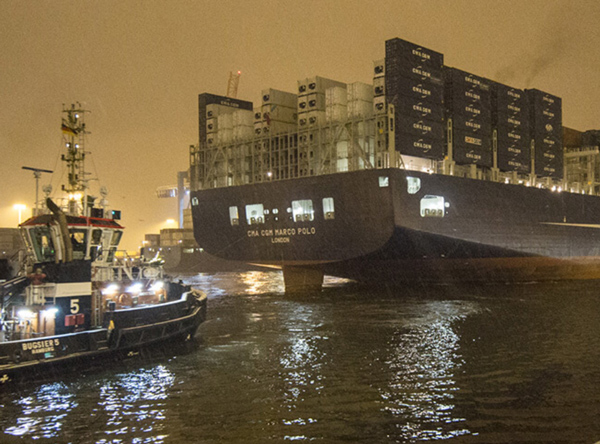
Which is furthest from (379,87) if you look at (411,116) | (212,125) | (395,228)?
(212,125)

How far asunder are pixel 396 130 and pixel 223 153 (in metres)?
10.8

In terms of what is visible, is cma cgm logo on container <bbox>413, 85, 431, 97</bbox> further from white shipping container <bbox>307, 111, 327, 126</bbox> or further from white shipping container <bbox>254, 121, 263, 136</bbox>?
white shipping container <bbox>254, 121, 263, 136</bbox>

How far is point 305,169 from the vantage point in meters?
28.4

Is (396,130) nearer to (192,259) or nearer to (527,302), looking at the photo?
(527,302)

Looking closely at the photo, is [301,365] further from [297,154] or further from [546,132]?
[546,132]

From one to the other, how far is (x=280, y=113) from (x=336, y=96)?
428cm

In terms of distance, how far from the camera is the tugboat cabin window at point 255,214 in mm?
29294

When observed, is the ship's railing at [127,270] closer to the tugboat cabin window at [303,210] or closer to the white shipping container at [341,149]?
the tugboat cabin window at [303,210]

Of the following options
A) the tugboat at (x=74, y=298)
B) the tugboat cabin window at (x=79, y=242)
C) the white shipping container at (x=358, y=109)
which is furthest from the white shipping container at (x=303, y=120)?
the tugboat cabin window at (x=79, y=242)

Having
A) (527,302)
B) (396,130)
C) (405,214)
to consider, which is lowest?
(527,302)

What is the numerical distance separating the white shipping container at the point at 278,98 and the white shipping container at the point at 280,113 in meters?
0.23

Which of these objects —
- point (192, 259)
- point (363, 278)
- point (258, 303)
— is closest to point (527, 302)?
point (363, 278)

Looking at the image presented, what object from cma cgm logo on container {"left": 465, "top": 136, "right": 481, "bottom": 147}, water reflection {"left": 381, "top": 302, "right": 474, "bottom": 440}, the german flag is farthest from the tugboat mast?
cma cgm logo on container {"left": 465, "top": 136, "right": 481, "bottom": 147}

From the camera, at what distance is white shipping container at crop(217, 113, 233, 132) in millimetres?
32719
